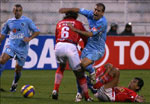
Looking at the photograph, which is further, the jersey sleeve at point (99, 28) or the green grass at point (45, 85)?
the green grass at point (45, 85)

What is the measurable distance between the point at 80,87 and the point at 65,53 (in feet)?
2.61

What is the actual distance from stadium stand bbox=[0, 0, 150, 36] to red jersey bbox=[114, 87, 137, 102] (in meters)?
9.64

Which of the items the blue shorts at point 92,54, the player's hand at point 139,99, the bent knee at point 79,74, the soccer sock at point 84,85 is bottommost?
the player's hand at point 139,99

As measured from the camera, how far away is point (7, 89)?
1105 centimetres

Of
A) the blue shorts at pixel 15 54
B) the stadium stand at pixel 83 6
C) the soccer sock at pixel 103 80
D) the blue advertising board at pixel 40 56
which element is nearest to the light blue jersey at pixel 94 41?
the soccer sock at pixel 103 80

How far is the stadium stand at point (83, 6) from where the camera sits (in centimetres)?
1795

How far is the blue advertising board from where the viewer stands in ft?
53.8

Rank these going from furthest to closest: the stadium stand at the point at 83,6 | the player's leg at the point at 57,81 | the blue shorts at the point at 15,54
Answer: the stadium stand at the point at 83,6 < the blue shorts at the point at 15,54 < the player's leg at the point at 57,81

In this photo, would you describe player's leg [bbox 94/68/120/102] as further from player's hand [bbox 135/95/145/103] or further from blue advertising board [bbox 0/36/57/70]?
blue advertising board [bbox 0/36/57/70]

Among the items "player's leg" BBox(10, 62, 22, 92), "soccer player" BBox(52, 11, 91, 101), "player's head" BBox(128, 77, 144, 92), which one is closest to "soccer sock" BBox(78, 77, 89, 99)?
"soccer player" BBox(52, 11, 91, 101)

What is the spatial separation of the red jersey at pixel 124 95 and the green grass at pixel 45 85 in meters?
0.40

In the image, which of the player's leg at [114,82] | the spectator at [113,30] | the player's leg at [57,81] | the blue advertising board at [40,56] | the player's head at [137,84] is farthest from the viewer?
the spectator at [113,30]

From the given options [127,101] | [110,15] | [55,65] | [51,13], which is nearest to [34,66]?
[55,65]

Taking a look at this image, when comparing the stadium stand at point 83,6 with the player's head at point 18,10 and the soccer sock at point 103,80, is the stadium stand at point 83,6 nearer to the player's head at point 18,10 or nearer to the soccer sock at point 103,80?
the player's head at point 18,10
